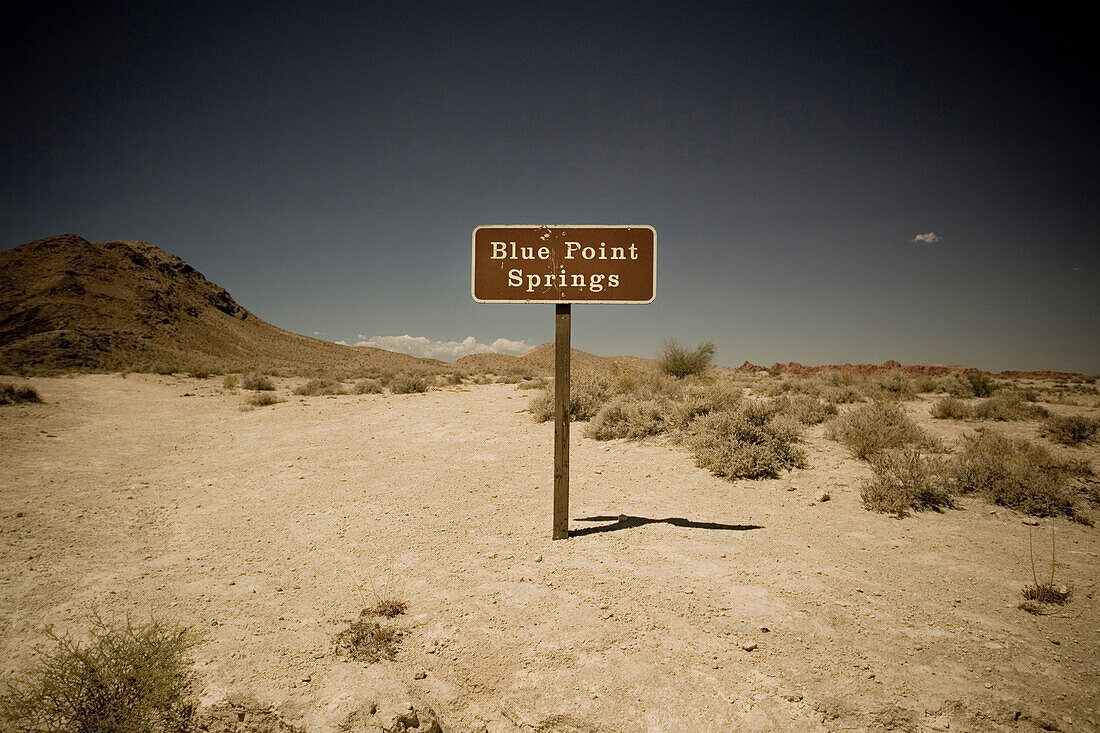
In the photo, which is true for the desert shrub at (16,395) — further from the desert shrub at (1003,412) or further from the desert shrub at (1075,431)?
the desert shrub at (1003,412)

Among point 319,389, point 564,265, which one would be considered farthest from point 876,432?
point 319,389

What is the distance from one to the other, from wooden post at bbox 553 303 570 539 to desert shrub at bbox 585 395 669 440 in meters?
4.58

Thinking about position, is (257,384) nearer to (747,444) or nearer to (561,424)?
(561,424)

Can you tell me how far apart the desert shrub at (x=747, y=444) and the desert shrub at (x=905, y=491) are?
125 cm

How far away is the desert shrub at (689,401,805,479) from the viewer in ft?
21.9

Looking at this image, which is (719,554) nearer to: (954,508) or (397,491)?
(954,508)

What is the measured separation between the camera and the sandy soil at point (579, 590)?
2502 mm

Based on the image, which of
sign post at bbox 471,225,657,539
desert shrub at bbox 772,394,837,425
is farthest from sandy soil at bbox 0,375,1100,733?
desert shrub at bbox 772,394,837,425

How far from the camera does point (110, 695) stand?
223 centimetres

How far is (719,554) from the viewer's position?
13.9ft

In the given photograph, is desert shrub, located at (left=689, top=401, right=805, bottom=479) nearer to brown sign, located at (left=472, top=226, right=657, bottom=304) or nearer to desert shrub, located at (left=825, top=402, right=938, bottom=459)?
desert shrub, located at (left=825, top=402, right=938, bottom=459)

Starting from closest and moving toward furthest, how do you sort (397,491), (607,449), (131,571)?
(131,571) < (397,491) < (607,449)

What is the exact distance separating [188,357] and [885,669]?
49.4 meters

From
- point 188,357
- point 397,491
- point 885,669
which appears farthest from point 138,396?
point 188,357
